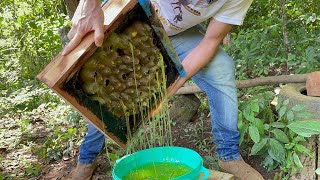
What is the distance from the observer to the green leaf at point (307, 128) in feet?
7.72

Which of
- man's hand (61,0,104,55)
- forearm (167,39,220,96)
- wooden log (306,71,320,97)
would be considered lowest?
wooden log (306,71,320,97)

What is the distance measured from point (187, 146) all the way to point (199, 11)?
48.9 inches

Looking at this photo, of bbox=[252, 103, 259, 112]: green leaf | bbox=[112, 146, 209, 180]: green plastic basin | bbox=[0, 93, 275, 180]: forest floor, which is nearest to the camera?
→ bbox=[112, 146, 209, 180]: green plastic basin

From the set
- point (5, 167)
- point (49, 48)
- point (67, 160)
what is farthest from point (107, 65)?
point (49, 48)

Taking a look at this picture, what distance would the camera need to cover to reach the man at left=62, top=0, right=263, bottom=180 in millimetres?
2492

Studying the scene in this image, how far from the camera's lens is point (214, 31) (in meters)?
2.51

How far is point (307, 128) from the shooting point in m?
2.39

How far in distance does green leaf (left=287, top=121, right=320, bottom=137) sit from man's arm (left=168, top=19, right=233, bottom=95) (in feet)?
2.25

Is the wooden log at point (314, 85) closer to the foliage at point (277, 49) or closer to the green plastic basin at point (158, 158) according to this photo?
the foliage at point (277, 49)

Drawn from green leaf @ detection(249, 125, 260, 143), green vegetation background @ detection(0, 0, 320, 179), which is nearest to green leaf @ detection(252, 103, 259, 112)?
green leaf @ detection(249, 125, 260, 143)

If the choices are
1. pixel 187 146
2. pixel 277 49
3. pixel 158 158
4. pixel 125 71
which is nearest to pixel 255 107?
pixel 187 146

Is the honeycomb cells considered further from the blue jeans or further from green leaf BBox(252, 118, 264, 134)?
green leaf BBox(252, 118, 264, 134)

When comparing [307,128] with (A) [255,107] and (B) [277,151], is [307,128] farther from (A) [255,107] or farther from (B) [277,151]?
(A) [255,107]

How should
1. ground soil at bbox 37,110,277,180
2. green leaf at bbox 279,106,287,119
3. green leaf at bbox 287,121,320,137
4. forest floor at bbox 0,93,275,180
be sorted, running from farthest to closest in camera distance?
forest floor at bbox 0,93,275,180, ground soil at bbox 37,110,277,180, green leaf at bbox 279,106,287,119, green leaf at bbox 287,121,320,137
